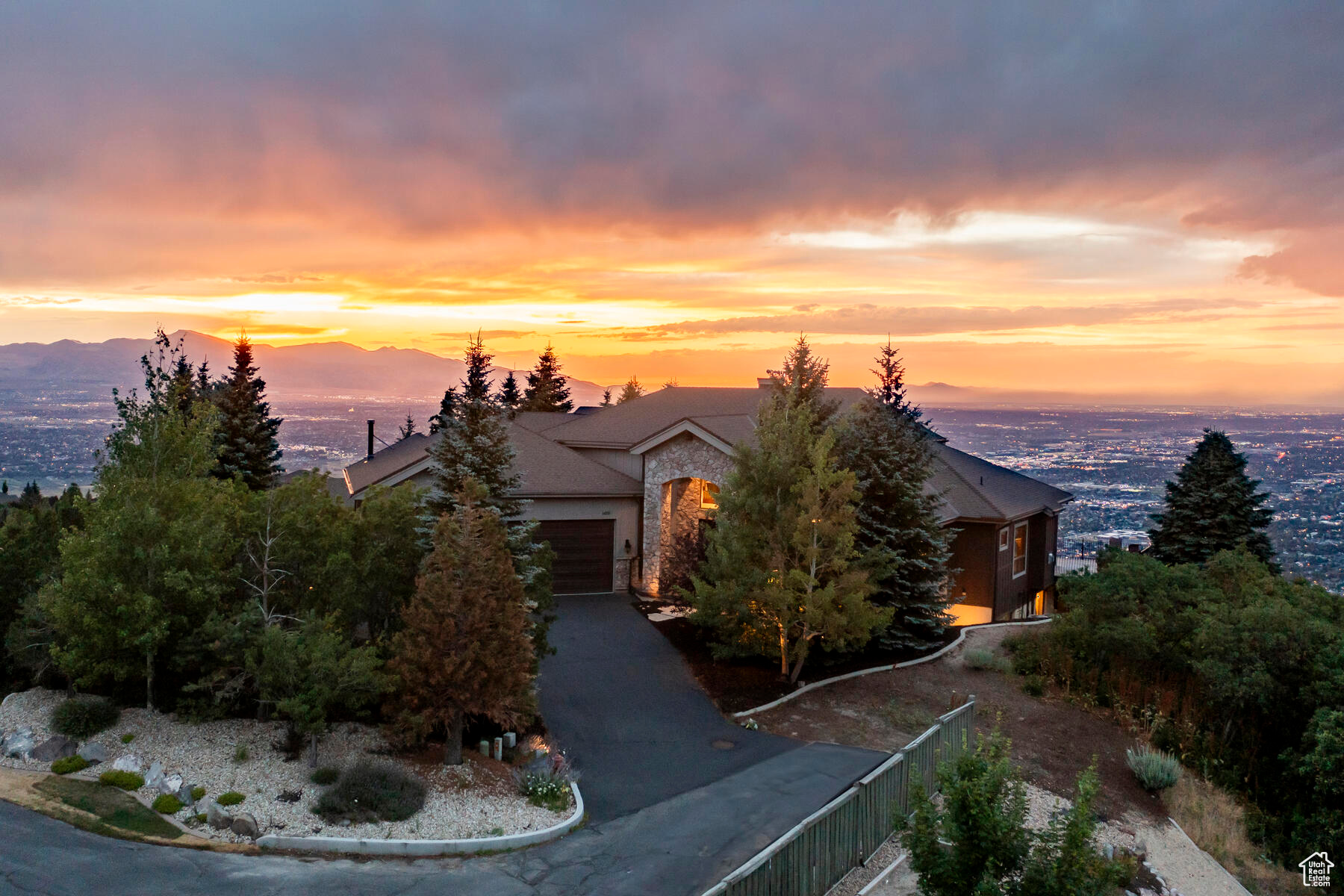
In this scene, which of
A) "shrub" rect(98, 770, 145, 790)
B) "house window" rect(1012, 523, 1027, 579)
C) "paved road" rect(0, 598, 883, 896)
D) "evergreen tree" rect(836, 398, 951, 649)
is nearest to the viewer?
"paved road" rect(0, 598, 883, 896)

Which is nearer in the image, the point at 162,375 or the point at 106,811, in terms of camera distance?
the point at 106,811

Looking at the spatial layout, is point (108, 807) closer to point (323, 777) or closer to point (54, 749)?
point (54, 749)

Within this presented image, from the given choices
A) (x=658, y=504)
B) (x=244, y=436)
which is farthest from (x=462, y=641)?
(x=244, y=436)

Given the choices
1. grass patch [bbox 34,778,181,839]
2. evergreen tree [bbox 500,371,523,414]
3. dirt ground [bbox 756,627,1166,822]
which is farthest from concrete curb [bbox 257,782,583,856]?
evergreen tree [bbox 500,371,523,414]

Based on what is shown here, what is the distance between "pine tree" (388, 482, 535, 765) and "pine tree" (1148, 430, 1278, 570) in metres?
28.8

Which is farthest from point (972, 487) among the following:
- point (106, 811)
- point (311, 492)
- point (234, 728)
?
point (106, 811)

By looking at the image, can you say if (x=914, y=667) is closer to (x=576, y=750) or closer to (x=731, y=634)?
(x=731, y=634)

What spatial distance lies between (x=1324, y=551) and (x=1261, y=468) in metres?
5.58

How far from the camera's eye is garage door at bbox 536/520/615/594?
24.8m

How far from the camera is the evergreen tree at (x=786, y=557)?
16.8 metres

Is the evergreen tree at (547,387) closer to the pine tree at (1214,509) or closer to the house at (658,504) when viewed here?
the house at (658,504)

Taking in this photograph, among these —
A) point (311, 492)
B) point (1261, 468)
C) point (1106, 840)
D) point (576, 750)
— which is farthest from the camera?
point (1261, 468)

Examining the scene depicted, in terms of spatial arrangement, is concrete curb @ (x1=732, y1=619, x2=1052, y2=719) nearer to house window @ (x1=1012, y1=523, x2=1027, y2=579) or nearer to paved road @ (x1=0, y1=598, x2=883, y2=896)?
paved road @ (x1=0, y1=598, x2=883, y2=896)

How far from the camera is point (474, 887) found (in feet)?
31.8
